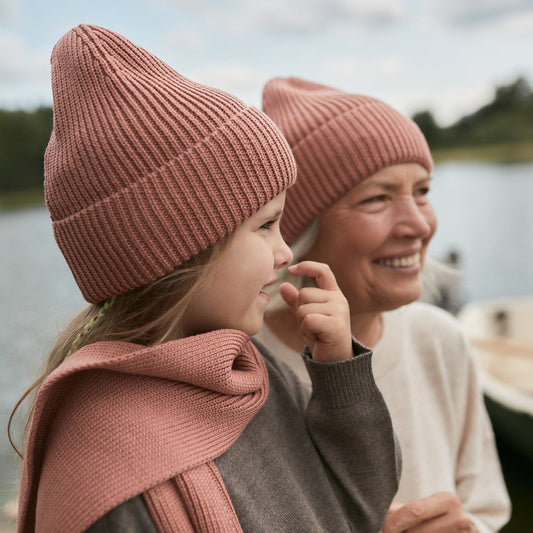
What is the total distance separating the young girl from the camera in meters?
1.09

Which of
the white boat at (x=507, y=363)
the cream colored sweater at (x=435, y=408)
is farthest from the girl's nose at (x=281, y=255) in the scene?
the white boat at (x=507, y=363)

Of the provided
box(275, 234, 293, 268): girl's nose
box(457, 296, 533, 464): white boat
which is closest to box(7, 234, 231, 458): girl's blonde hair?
box(275, 234, 293, 268): girl's nose

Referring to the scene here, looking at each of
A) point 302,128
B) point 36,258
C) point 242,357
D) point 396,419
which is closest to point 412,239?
point 302,128

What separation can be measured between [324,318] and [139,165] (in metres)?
0.52

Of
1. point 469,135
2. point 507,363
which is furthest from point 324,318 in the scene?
point 469,135

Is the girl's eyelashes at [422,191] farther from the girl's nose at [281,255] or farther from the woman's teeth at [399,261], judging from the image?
the girl's nose at [281,255]

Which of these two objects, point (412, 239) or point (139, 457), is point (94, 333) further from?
point (412, 239)

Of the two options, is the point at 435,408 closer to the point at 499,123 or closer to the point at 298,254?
the point at 298,254

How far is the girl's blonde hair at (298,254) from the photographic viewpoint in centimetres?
187

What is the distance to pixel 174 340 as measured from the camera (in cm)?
118

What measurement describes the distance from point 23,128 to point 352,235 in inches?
304

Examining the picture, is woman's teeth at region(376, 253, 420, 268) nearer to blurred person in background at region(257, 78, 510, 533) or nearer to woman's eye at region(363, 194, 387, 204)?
blurred person in background at region(257, 78, 510, 533)

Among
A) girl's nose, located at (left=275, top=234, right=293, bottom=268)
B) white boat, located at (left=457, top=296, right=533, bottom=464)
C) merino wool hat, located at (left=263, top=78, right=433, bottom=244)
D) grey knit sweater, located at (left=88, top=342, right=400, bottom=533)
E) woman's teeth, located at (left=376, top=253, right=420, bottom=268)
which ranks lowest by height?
white boat, located at (left=457, top=296, right=533, bottom=464)

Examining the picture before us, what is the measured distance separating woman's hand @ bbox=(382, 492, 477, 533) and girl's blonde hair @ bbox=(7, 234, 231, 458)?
775 millimetres
